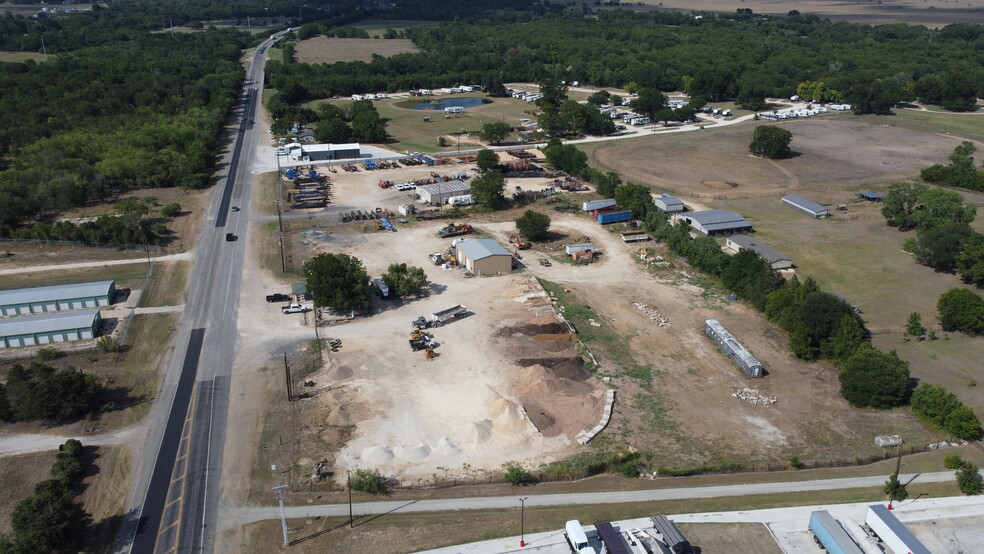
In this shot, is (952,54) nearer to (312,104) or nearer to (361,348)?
(312,104)

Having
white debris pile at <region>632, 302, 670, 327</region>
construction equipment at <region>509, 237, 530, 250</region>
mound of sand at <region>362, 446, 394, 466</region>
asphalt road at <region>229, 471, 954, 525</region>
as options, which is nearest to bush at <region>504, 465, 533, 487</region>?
asphalt road at <region>229, 471, 954, 525</region>

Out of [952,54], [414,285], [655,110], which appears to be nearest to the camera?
[414,285]

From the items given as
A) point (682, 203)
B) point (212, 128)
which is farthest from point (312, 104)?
point (682, 203)

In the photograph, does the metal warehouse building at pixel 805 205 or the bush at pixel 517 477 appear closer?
the bush at pixel 517 477

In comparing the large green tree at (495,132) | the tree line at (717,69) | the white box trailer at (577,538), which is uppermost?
the tree line at (717,69)

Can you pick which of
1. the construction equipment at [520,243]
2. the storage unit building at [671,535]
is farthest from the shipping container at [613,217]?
the storage unit building at [671,535]

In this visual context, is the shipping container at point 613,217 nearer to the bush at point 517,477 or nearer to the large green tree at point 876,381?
the large green tree at point 876,381
